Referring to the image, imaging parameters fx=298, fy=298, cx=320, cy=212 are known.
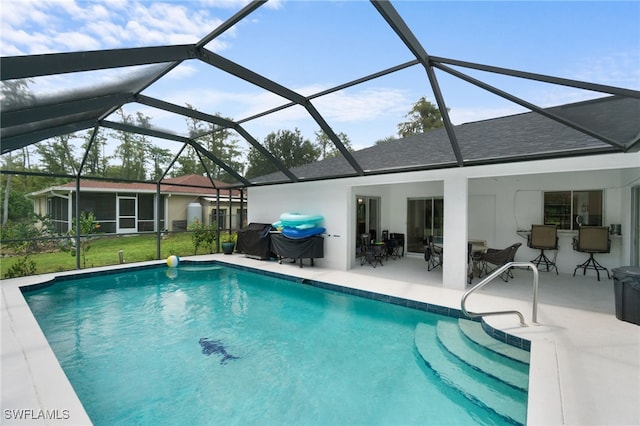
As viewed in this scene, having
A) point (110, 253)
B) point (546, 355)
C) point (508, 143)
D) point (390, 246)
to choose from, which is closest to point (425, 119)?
point (390, 246)

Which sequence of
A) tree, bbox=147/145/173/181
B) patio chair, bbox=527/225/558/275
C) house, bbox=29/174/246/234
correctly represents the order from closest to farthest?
patio chair, bbox=527/225/558/275 < tree, bbox=147/145/173/181 < house, bbox=29/174/246/234

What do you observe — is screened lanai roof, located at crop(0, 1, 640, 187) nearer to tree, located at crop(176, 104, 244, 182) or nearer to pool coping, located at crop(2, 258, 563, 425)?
tree, located at crop(176, 104, 244, 182)

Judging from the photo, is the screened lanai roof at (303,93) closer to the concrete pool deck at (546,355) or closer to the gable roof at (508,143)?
the gable roof at (508,143)

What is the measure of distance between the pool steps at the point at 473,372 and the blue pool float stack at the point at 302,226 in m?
5.08

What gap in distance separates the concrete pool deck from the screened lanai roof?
2.90 m

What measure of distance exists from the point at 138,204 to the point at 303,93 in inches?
563

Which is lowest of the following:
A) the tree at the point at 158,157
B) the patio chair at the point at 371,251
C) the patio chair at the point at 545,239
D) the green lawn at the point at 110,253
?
the green lawn at the point at 110,253

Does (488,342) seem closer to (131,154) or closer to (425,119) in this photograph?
(131,154)

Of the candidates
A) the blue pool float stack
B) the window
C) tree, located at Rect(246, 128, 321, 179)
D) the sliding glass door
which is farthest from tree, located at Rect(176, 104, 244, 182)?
the window

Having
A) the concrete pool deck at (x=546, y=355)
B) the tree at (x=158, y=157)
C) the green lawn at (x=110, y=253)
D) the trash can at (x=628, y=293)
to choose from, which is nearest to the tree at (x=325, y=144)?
the concrete pool deck at (x=546, y=355)

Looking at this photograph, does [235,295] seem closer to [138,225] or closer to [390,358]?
[390,358]

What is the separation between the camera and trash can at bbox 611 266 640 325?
4406mm

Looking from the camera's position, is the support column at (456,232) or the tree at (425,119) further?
the tree at (425,119)

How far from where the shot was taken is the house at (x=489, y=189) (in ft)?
18.5
